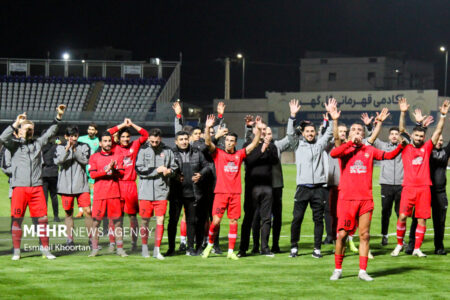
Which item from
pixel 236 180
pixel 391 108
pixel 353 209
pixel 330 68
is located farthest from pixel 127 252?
pixel 330 68

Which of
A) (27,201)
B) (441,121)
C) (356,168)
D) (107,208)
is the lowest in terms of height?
(107,208)

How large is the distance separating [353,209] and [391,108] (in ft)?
204

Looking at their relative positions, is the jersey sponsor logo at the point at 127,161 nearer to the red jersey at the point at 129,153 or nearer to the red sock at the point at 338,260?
the red jersey at the point at 129,153

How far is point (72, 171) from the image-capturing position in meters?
12.4

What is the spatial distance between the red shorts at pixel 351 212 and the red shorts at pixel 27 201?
186 inches

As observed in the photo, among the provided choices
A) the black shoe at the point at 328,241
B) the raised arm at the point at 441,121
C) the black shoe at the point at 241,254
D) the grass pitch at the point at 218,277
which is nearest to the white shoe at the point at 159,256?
the grass pitch at the point at 218,277

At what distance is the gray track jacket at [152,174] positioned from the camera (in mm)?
11578

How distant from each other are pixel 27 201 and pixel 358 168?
5.15 metres

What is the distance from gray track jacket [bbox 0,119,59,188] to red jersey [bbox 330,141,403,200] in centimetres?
456

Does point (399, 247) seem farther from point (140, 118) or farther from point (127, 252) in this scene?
point (140, 118)

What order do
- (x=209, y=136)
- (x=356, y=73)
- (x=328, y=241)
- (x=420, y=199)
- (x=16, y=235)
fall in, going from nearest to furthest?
(x=209, y=136) < (x=16, y=235) < (x=420, y=199) < (x=328, y=241) < (x=356, y=73)

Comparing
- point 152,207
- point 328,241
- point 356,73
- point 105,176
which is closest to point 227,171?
point 152,207

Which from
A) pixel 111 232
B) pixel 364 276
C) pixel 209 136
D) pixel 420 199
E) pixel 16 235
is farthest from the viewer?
pixel 111 232

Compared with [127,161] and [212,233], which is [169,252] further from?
[127,161]
